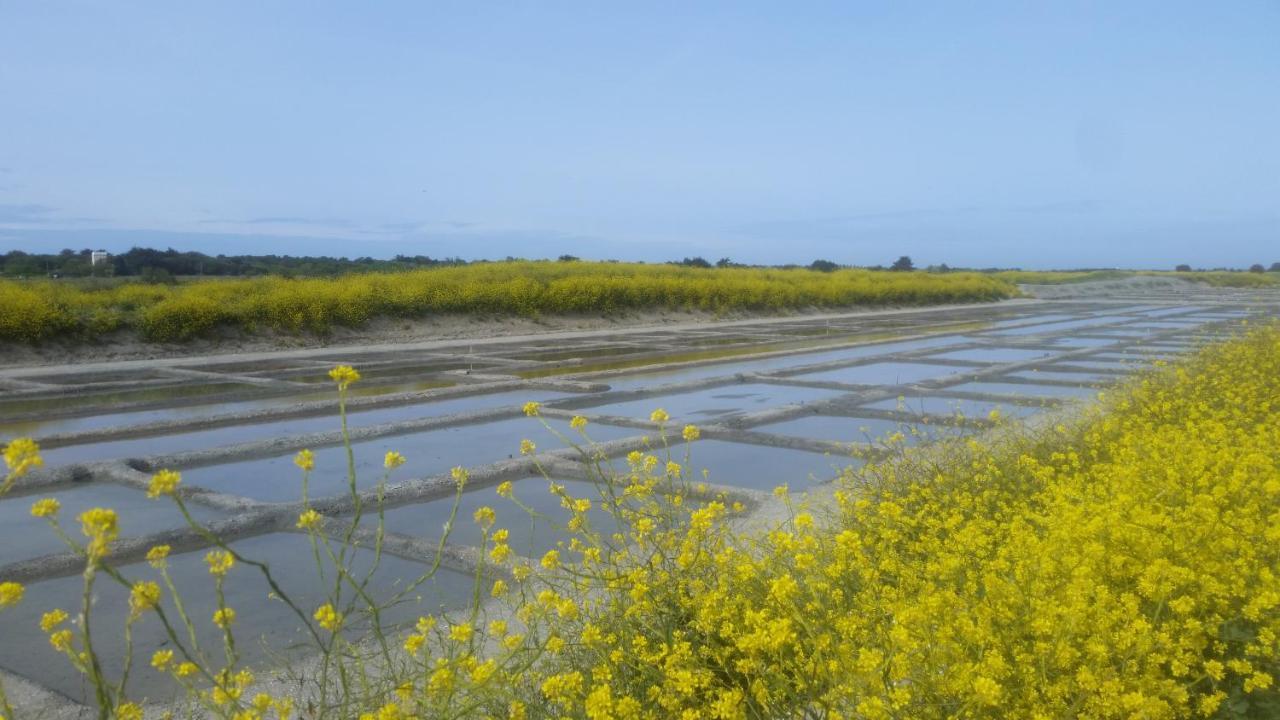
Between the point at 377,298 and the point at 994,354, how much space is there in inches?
380

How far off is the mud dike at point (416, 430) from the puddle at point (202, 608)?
10mm

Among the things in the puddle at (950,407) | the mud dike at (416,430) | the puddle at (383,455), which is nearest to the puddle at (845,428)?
the mud dike at (416,430)

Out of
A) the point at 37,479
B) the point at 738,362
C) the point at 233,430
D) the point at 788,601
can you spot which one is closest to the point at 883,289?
the point at 738,362

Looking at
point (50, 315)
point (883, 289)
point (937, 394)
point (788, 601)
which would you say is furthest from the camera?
point (883, 289)

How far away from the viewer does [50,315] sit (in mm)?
12102

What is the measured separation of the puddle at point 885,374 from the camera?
9727 mm

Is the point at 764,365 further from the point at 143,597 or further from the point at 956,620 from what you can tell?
the point at 143,597

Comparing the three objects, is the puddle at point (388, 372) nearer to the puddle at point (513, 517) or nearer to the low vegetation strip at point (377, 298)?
the low vegetation strip at point (377, 298)

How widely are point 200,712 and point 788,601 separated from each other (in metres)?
1.55

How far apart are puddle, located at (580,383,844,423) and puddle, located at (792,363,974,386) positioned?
32.9 inches

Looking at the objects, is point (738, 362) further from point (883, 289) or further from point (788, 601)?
point (883, 289)

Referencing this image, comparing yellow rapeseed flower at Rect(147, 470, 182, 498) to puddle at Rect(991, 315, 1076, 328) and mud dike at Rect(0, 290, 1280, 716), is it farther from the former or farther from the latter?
puddle at Rect(991, 315, 1076, 328)

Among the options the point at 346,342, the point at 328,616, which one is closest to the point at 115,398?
the point at 346,342

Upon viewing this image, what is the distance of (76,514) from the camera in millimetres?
4566
